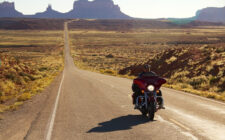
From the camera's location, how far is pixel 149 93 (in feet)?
29.9

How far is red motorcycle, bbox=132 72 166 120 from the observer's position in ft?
29.1

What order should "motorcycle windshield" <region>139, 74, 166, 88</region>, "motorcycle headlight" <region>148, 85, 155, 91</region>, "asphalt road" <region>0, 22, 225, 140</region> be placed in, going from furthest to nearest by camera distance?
"motorcycle windshield" <region>139, 74, 166, 88</region>, "motorcycle headlight" <region>148, 85, 155, 91</region>, "asphalt road" <region>0, 22, 225, 140</region>

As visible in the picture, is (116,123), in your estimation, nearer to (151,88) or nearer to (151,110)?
(151,110)

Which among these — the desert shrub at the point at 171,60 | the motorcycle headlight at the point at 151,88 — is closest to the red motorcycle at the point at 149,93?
the motorcycle headlight at the point at 151,88

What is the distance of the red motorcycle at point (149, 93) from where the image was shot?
349 inches

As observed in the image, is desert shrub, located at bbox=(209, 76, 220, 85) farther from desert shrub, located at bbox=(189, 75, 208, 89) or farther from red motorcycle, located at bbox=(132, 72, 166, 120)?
red motorcycle, located at bbox=(132, 72, 166, 120)

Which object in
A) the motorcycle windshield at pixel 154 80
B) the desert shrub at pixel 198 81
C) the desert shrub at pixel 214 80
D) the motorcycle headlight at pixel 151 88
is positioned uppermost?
the motorcycle windshield at pixel 154 80

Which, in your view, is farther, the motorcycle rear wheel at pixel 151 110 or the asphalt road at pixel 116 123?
the motorcycle rear wheel at pixel 151 110

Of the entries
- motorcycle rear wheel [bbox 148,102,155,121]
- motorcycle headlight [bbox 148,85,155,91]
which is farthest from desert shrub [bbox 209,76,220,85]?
motorcycle headlight [bbox 148,85,155,91]

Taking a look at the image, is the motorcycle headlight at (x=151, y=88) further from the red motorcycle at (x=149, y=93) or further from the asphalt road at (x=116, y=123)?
the asphalt road at (x=116, y=123)

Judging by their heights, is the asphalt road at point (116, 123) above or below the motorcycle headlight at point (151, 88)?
below

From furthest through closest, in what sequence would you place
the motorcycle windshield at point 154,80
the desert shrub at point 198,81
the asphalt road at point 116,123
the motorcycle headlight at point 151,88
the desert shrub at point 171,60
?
1. the desert shrub at point 171,60
2. the desert shrub at point 198,81
3. the motorcycle windshield at point 154,80
4. the motorcycle headlight at point 151,88
5. the asphalt road at point 116,123

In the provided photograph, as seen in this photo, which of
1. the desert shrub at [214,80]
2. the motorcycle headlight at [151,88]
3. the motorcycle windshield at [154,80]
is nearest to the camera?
the motorcycle headlight at [151,88]

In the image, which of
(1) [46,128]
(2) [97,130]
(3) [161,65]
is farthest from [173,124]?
(3) [161,65]
